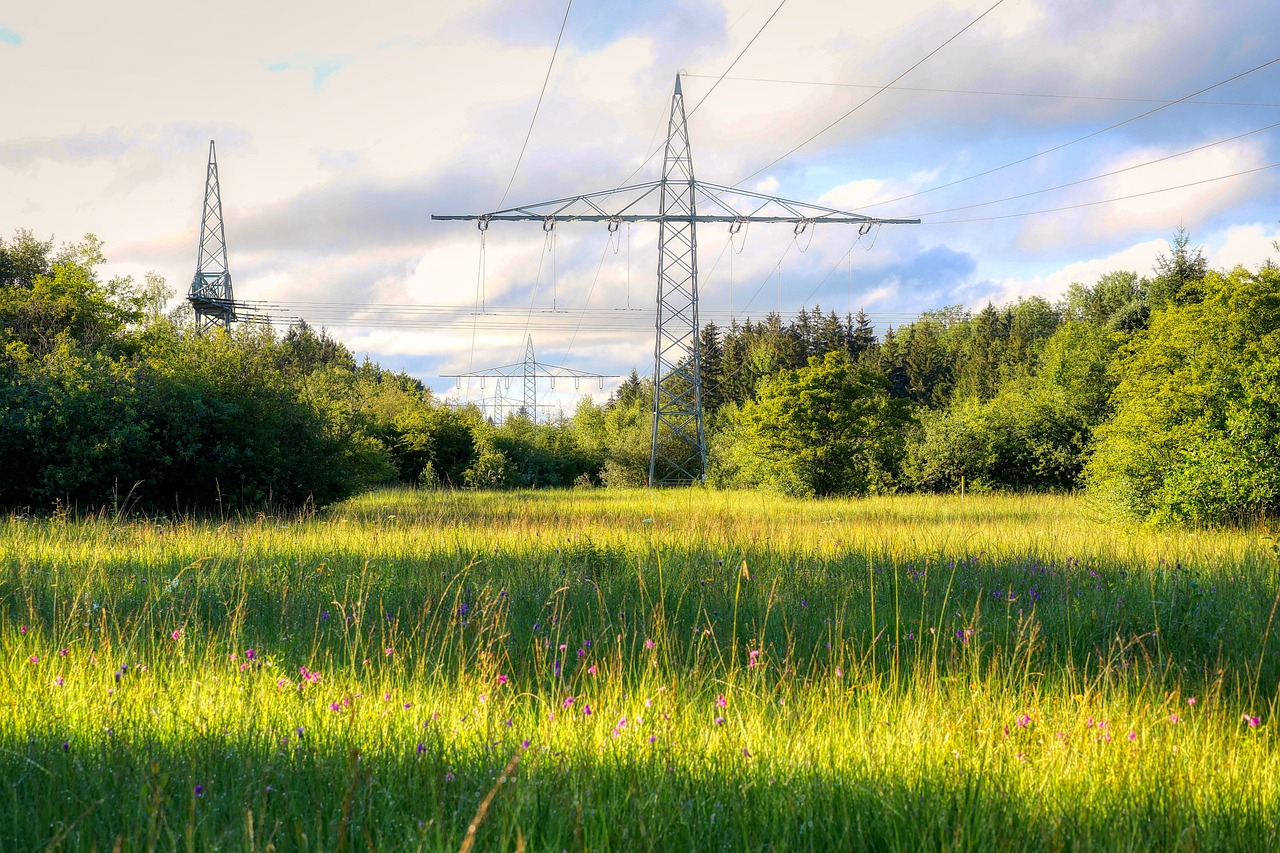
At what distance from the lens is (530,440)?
37.6m

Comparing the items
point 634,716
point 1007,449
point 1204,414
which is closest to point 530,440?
point 1007,449

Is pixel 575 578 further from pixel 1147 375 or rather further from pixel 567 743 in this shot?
pixel 1147 375

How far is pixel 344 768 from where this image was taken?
2844 millimetres

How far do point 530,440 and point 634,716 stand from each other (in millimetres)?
34550

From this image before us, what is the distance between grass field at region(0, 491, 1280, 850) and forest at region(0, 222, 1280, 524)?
7411 millimetres

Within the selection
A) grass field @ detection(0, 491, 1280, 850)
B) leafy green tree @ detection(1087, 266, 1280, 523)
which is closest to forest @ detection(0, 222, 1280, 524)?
leafy green tree @ detection(1087, 266, 1280, 523)

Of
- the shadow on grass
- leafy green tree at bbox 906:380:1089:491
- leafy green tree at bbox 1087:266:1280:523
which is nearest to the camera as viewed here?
the shadow on grass

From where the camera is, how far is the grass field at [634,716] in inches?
97.3

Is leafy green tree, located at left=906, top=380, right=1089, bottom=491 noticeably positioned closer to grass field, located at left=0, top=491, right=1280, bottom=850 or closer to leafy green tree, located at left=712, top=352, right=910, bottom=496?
leafy green tree, located at left=712, top=352, right=910, bottom=496

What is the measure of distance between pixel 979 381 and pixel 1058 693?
56.9 m

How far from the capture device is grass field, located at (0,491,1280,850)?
8.11 feet

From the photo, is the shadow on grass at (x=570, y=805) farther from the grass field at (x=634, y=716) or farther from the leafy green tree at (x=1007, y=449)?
the leafy green tree at (x=1007, y=449)

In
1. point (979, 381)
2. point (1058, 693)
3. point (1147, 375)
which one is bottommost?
point (1058, 693)

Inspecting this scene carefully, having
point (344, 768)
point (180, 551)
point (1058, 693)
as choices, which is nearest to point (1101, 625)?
point (1058, 693)
